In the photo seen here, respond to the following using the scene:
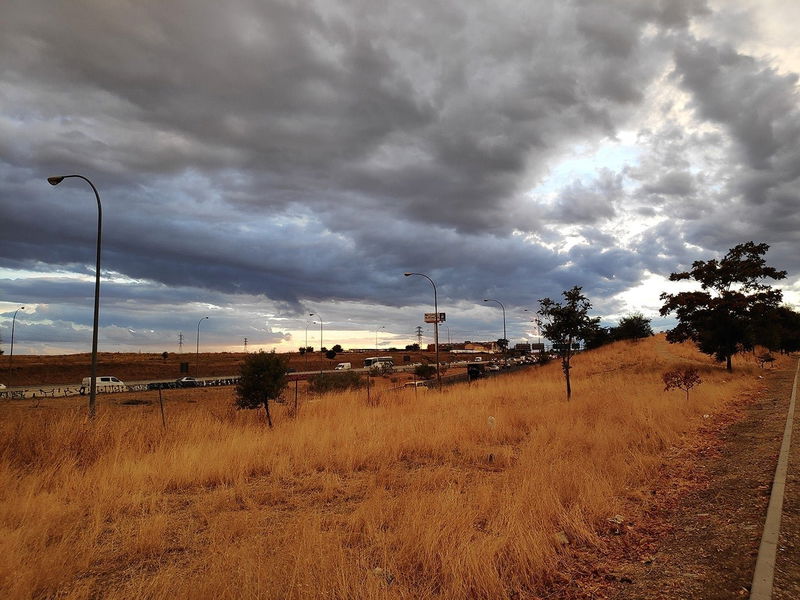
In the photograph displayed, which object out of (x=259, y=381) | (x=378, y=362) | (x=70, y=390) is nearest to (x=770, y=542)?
(x=259, y=381)

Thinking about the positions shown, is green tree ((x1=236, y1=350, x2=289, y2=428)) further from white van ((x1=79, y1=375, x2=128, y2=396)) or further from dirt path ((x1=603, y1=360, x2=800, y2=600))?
white van ((x1=79, y1=375, x2=128, y2=396))

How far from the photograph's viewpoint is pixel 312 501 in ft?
26.8

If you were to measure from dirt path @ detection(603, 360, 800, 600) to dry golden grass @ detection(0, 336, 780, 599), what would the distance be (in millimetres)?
629

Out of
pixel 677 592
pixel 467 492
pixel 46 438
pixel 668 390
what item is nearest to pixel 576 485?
pixel 467 492

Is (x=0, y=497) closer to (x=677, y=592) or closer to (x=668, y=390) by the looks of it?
(x=677, y=592)

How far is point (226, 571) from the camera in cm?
495

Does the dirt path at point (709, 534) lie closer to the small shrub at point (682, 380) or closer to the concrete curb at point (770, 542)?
the concrete curb at point (770, 542)

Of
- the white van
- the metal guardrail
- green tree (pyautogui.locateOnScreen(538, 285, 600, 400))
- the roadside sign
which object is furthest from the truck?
green tree (pyautogui.locateOnScreen(538, 285, 600, 400))

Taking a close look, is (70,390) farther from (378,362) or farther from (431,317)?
(378,362)

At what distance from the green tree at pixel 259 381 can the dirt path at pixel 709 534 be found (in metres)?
13.8

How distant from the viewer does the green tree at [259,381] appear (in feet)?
59.6

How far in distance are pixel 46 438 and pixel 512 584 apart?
34.5ft

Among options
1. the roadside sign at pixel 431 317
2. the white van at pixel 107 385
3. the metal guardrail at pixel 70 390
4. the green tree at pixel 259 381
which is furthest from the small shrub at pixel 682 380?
the white van at pixel 107 385

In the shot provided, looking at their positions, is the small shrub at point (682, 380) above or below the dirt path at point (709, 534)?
above
